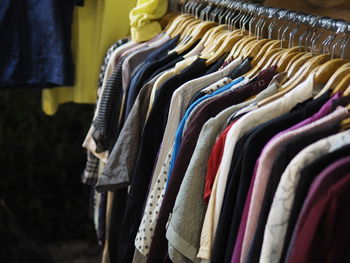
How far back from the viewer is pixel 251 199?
715mm

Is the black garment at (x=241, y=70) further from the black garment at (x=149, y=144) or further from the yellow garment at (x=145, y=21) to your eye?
the yellow garment at (x=145, y=21)

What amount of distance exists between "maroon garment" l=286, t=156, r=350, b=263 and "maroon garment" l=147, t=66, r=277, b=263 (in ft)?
1.02

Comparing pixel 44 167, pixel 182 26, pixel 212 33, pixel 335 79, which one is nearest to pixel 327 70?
pixel 335 79

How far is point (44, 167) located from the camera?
7.25 ft

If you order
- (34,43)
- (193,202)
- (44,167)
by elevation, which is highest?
(34,43)

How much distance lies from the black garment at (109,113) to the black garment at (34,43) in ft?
1.11

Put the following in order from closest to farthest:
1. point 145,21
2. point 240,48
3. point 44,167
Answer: point 240,48 < point 145,21 < point 44,167

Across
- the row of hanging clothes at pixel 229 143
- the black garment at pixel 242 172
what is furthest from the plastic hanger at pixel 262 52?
the black garment at pixel 242 172

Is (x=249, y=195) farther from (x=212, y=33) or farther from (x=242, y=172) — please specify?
(x=212, y=33)

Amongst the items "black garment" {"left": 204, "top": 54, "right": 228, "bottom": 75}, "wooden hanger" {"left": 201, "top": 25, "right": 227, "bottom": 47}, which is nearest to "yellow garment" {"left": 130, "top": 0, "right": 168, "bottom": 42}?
"wooden hanger" {"left": 201, "top": 25, "right": 227, "bottom": 47}

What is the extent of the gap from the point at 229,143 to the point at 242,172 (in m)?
0.06

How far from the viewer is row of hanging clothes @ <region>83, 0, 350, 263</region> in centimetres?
63

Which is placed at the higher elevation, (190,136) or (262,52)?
(262,52)

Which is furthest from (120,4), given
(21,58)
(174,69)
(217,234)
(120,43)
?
(217,234)
